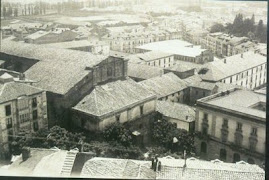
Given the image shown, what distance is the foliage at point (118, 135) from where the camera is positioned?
17.2 metres

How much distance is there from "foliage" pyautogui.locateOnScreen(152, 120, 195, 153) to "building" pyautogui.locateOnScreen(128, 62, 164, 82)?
31.8ft

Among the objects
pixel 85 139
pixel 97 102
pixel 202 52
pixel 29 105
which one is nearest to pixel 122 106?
pixel 97 102

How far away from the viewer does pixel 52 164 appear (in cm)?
1220

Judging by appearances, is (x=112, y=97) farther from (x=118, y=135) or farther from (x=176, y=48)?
(x=176, y=48)

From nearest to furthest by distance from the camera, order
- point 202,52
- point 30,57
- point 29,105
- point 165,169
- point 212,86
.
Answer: point 165,169
point 29,105
point 30,57
point 212,86
point 202,52

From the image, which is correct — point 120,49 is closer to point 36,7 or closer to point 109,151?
point 36,7

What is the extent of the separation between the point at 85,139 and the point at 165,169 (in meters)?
6.29

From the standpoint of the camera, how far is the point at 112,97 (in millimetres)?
19125

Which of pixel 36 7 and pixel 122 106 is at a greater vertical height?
pixel 36 7

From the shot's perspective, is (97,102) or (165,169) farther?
(97,102)

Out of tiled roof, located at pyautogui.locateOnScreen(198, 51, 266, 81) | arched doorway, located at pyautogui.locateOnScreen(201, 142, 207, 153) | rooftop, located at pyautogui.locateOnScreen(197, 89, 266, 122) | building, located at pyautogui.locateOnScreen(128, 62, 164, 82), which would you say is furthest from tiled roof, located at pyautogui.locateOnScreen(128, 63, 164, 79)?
arched doorway, located at pyautogui.locateOnScreen(201, 142, 207, 153)

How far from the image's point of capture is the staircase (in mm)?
11407

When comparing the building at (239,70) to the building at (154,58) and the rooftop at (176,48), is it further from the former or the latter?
the building at (154,58)

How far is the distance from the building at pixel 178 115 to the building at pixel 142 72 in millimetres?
7659
